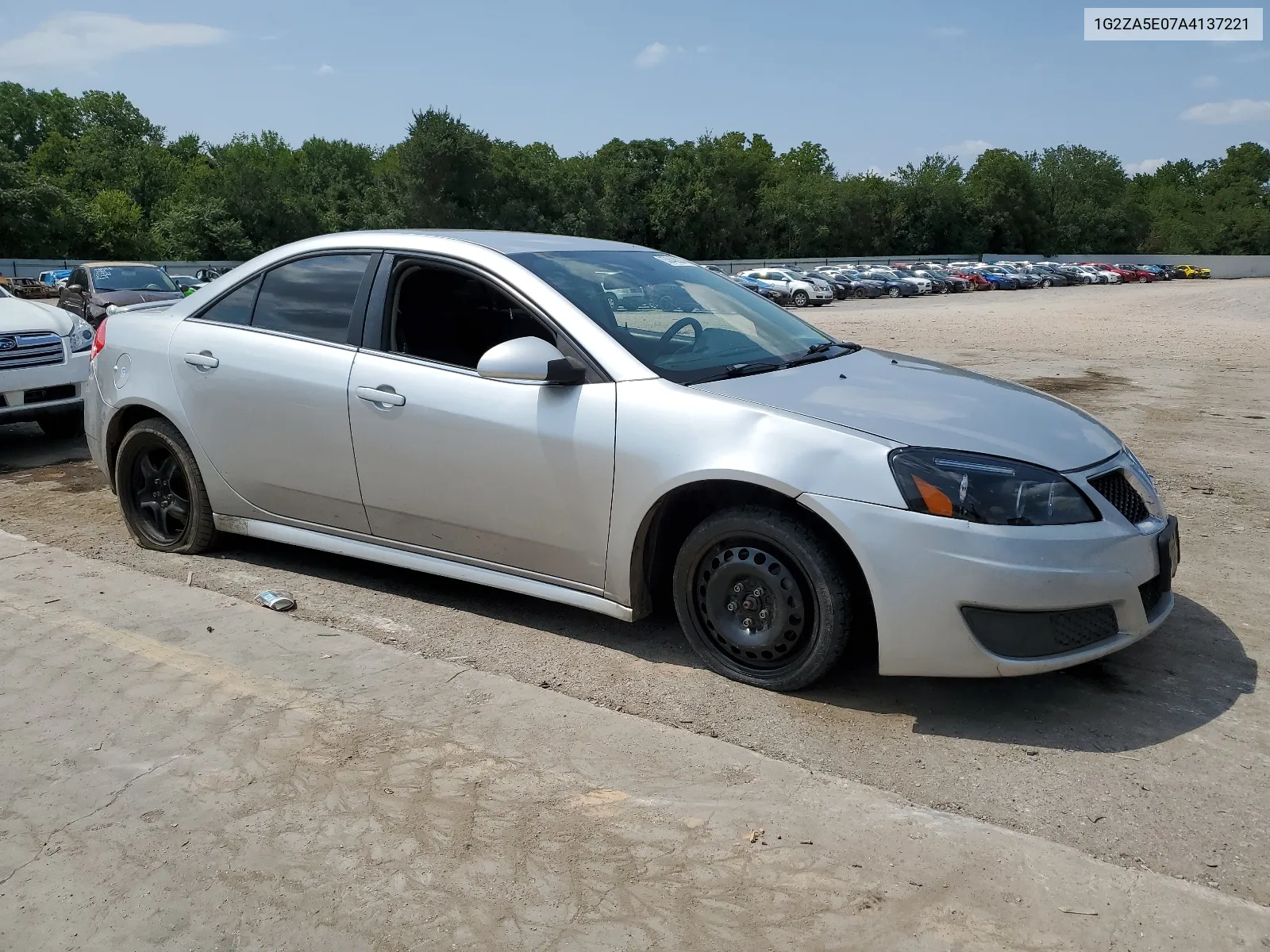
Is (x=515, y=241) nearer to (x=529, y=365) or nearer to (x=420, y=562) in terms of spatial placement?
Answer: (x=529, y=365)

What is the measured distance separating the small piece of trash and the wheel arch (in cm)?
167

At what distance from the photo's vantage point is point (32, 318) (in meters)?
8.41

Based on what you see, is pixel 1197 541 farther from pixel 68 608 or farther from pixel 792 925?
pixel 68 608

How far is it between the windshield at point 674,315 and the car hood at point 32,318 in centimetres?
552

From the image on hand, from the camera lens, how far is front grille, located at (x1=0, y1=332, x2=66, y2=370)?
7.96 m

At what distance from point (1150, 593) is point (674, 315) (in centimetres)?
207

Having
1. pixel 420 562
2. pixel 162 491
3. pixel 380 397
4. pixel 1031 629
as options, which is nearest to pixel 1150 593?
pixel 1031 629

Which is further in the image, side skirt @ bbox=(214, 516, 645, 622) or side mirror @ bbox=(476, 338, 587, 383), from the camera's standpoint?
side skirt @ bbox=(214, 516, 645, 622)

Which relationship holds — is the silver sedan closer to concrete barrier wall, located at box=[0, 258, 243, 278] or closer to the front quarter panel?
the front quarter panel

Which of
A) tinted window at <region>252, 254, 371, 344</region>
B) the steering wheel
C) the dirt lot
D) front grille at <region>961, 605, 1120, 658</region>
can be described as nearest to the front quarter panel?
the steering wheel

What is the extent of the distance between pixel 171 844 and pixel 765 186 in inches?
3781

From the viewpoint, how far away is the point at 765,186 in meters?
94.4

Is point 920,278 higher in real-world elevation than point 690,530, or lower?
higher

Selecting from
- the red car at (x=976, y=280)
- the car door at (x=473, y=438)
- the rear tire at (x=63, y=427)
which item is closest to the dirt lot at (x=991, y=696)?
the car door at (x=473, y=438)
